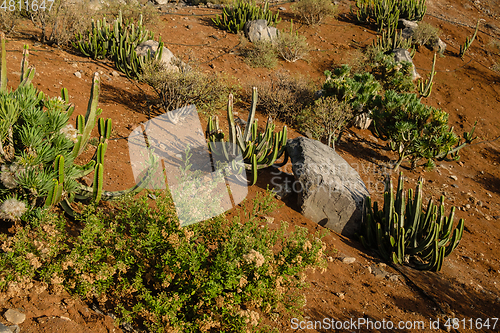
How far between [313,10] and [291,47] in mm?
3619

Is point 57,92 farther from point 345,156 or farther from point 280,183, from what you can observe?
point 345,156

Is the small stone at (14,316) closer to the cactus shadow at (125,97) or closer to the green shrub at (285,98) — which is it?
the cactus shadow at (125,97)

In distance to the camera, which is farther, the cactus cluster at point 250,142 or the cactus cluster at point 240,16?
the cactus cluster at point 240,16

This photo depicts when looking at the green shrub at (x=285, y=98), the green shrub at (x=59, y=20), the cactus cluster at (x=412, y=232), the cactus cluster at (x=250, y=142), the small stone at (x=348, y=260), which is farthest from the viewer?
the green shrub at (x=285, y=98)

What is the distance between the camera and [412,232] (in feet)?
17.0

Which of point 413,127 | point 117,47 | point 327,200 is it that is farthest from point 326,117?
point 117,47

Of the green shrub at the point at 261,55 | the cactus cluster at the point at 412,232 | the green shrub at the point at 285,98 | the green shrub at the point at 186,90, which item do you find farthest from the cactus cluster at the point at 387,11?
the cactus cluster at the point at 412,232

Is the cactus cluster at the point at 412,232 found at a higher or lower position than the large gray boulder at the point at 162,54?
lower

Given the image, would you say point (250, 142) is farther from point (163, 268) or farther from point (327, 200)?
point (163, 268)

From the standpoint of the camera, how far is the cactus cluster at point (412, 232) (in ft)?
16.6

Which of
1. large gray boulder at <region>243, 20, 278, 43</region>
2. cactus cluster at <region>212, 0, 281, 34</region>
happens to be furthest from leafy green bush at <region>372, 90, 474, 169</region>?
cactus cluster at <region>212, 0, 281, 34</region>

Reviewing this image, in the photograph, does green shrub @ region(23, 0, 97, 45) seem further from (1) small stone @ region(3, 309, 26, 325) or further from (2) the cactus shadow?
(1) small stone @ region(3, 309, 26, 325)

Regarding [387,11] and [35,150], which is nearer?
[35,150]

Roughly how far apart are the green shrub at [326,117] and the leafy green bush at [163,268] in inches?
218
